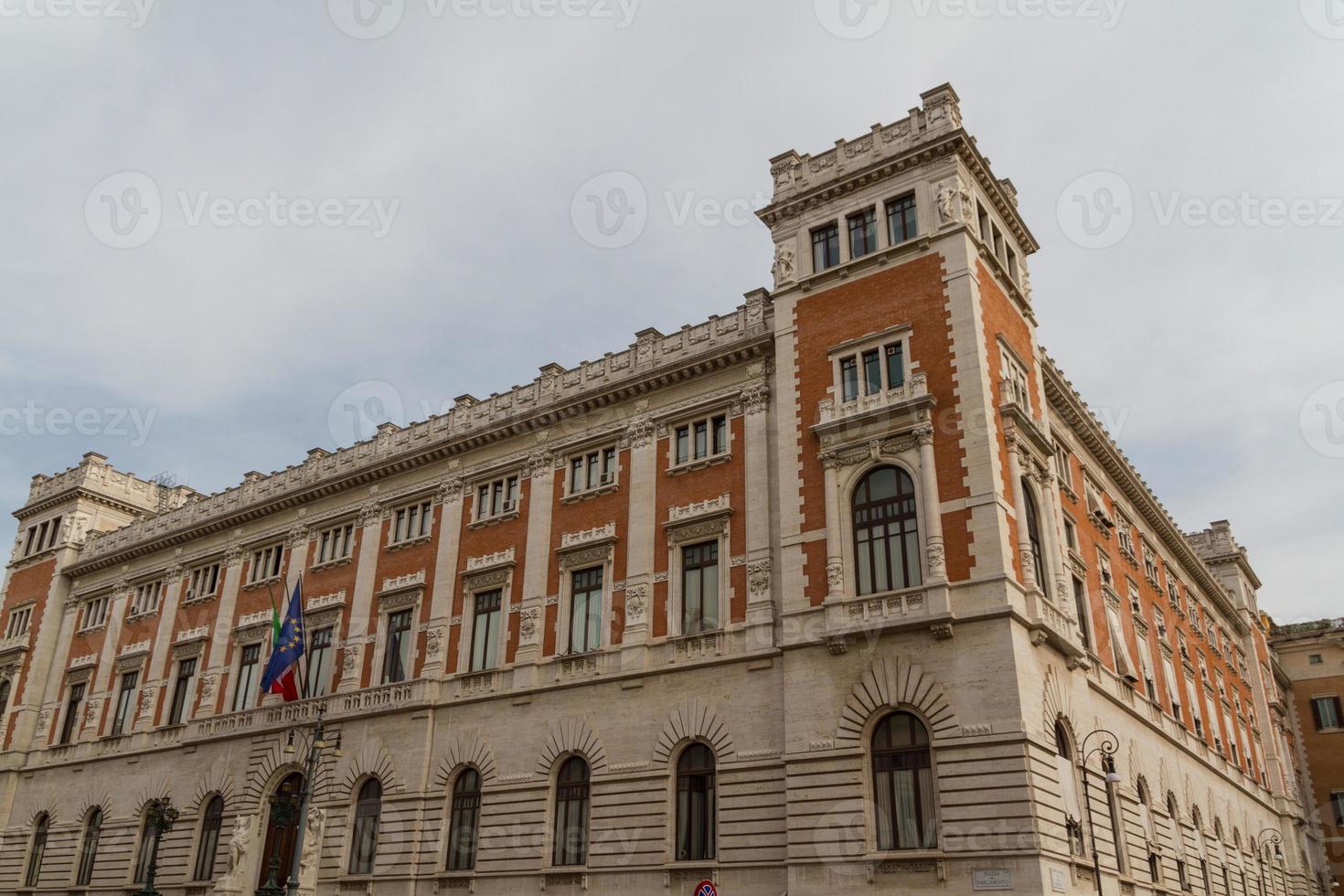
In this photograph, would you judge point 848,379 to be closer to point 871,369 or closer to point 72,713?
point 871,369

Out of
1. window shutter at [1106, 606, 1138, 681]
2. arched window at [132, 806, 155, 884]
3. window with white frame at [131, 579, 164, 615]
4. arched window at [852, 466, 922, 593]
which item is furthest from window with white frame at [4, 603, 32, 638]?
window shutter at [1106, 606, 1138, 681]

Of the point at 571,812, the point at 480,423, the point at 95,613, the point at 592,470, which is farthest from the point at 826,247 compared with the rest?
the point at 95,613

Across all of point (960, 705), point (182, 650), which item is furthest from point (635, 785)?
point (182, 650)

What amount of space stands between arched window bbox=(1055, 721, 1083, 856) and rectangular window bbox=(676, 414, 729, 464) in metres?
13.5

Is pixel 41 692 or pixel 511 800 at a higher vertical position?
pixel 41 692

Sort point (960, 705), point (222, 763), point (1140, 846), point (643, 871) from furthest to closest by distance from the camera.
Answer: point (222, 763) → point (1140, 846) → point (643, 871) → point (960, 705)

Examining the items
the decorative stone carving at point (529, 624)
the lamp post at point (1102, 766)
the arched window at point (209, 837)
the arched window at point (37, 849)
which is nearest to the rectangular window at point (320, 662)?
the arched window at point (209, 837)

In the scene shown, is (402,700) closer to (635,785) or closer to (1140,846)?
(635,785)

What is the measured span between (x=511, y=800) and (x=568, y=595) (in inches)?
276

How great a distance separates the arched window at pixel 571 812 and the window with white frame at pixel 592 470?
9.54 meters

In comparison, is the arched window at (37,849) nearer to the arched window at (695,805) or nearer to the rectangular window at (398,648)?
the rectangular window at (398,648)

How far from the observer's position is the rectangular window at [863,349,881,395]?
32250 millimetres

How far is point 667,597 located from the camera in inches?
1348

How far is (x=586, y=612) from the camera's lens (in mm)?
36500
